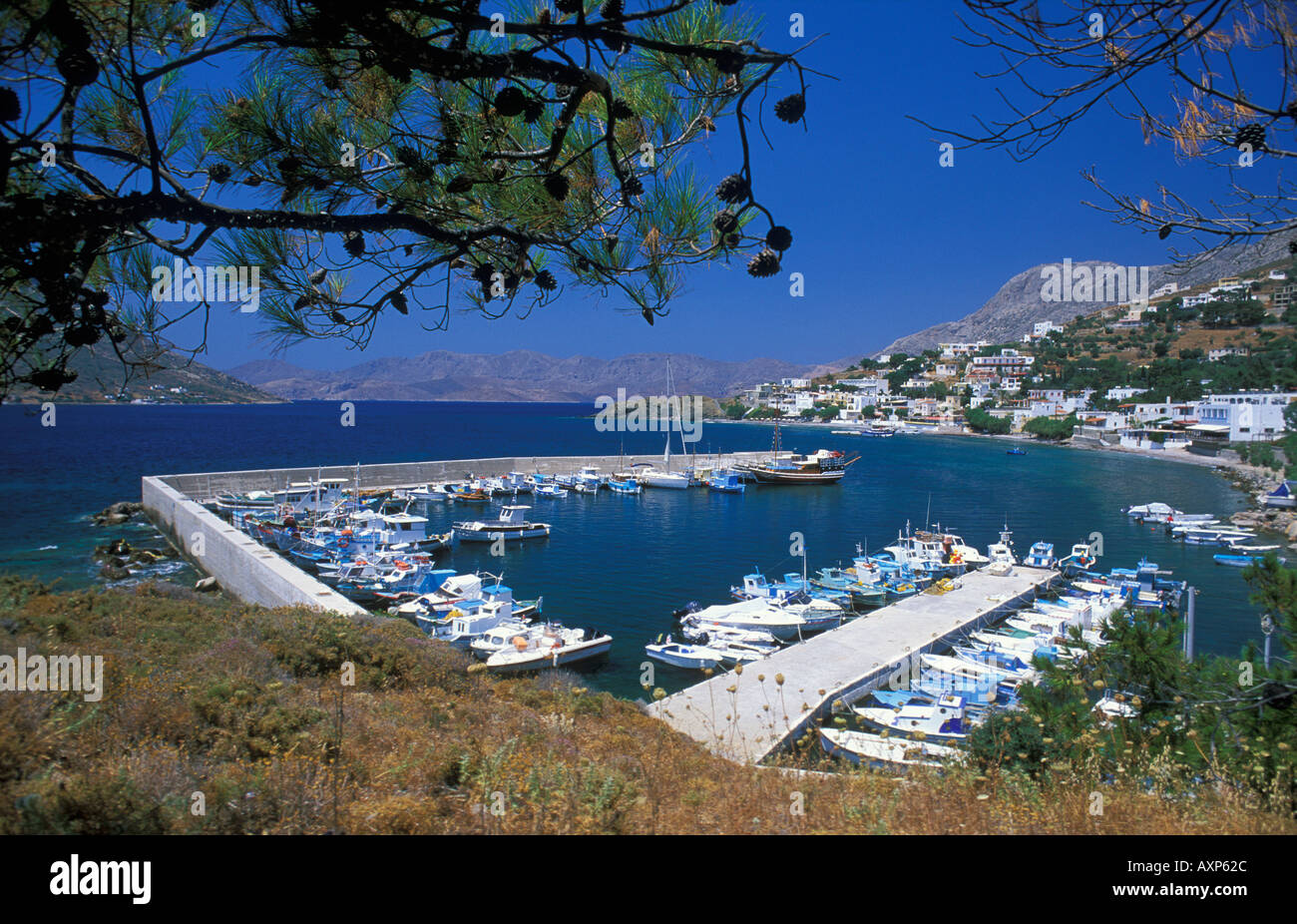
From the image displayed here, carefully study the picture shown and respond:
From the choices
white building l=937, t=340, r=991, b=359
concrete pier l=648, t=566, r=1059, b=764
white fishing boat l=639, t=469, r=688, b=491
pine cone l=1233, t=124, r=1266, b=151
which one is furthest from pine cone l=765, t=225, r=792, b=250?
white building l=937, t=340, r=991, b=359

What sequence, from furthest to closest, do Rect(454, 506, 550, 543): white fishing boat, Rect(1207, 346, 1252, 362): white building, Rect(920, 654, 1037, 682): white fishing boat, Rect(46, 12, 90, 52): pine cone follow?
1. Rect(1207, 346, 1252, 362): white building
2. Rect(454, 506, 550, 543): white fishing boat
3. Rect(920, 654, 1037, 682): white fishing boat
4. Rect(46, 12, 90, 52): pine cone

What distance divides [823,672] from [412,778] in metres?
8.62

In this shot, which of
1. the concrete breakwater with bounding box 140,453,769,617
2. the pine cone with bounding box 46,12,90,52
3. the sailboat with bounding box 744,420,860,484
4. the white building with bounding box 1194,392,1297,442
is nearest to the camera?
the pine cone with bounding box 46,12,90,52

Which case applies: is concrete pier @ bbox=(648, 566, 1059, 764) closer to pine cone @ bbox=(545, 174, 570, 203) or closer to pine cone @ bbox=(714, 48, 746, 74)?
pine cone @ bbox=(545, 174, 570, 203)

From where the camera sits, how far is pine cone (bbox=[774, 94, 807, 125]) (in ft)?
5.78

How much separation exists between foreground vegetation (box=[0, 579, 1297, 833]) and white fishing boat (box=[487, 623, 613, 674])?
20.7 ft

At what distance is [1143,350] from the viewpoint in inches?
3401

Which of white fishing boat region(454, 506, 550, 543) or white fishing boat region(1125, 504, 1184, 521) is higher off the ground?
white fishing boat region(1125, 504, 1184, 521)

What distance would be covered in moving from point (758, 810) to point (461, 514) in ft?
92.5

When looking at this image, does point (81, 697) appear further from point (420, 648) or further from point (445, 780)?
point (420, 648)

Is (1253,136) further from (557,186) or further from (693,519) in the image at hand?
(693,519)

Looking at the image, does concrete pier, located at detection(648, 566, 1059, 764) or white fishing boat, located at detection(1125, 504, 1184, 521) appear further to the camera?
white fishing boat, located at detection(1125, 504, 1184, 521)
